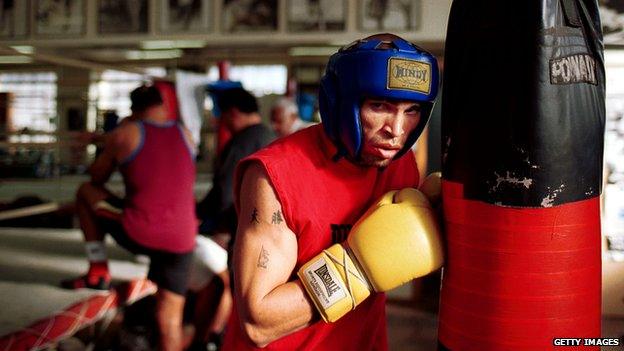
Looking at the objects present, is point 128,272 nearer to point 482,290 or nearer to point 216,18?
point 216,18

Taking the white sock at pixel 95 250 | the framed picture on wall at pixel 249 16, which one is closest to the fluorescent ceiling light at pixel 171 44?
the framed picture on wall at pixel 249 16

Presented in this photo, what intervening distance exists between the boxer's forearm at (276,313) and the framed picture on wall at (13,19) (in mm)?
5457

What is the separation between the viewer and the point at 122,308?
3277 millimetres

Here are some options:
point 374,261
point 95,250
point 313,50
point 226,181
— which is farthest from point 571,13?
point 313,50

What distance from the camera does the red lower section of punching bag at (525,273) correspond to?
3.01 ft

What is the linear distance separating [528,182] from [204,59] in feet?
12.5

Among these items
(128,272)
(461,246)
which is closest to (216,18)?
(128,272)

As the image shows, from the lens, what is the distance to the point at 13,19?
5.59 m

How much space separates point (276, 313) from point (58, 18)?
5352mm

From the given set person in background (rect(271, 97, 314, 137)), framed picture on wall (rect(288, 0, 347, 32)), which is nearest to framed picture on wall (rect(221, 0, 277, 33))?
framed picture on wall (rect(288, 0, 347, 32))

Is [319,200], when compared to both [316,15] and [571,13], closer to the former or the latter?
[571,13]

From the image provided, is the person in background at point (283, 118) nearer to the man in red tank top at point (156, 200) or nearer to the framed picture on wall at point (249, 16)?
the framed picture on wall at point (249, 16)

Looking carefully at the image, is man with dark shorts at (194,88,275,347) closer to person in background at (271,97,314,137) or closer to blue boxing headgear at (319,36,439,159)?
person in background at (271,97,314,137)

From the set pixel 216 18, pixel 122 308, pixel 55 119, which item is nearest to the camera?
pixel 122 308
